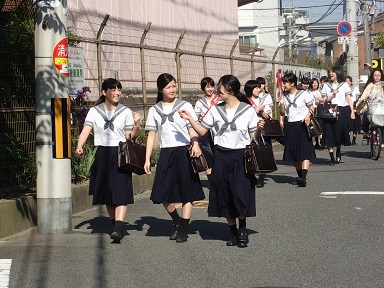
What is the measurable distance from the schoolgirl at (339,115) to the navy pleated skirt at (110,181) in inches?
348

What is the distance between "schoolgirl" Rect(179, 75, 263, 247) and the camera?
9.08 metres

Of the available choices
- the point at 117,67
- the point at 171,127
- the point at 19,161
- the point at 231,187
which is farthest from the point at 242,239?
the point at 117,67

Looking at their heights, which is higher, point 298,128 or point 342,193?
point 298,128

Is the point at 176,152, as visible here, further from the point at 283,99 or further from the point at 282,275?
the point at 283,99

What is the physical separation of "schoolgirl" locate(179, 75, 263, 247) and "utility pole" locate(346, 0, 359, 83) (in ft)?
68.7

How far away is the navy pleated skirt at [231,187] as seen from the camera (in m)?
9.07

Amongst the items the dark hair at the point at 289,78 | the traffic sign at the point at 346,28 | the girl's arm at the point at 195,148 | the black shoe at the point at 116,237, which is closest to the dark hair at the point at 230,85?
the girl's arm at the point at 195,148

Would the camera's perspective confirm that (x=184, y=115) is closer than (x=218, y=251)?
No

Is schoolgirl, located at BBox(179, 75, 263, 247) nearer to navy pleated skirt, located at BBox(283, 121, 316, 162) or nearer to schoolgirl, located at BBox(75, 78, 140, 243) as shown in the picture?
schoolgirl, located at BBox(75, 78, 140, 243)

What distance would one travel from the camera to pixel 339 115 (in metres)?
18.8

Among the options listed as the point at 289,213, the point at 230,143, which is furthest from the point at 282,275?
the point at 289,213

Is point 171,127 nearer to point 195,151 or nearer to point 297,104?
point 195,151

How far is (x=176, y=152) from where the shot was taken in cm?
961

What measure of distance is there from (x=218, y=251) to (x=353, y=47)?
22320 mm
